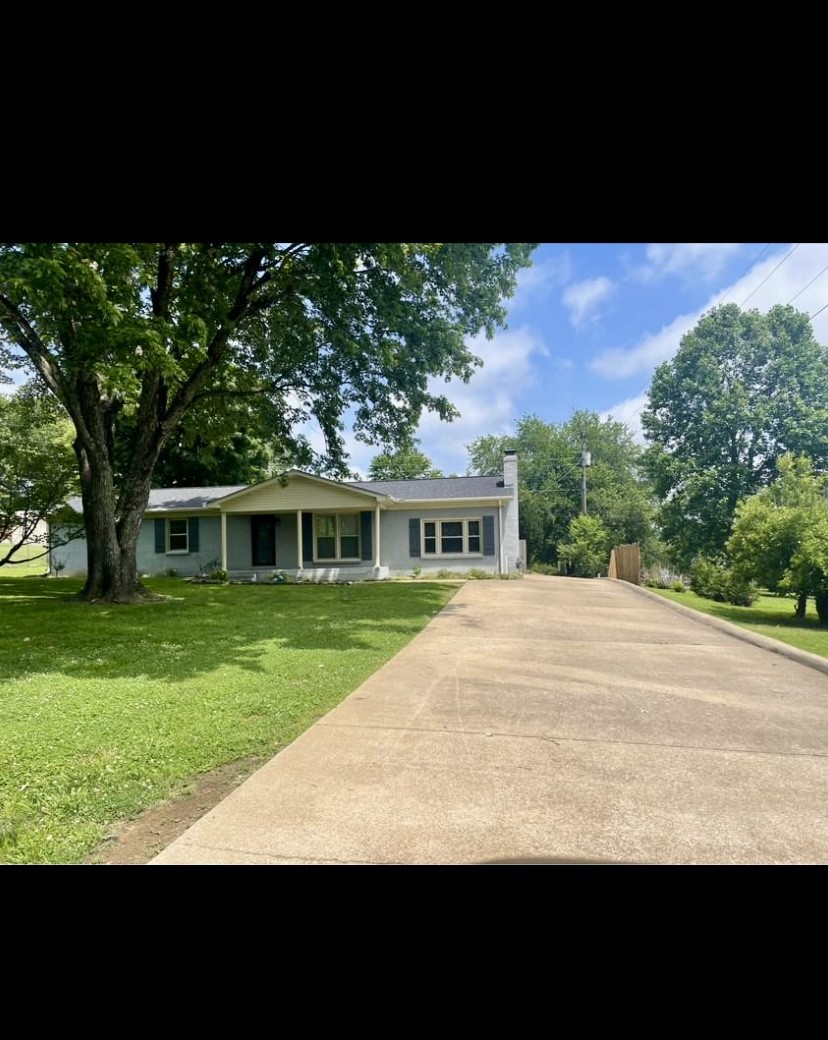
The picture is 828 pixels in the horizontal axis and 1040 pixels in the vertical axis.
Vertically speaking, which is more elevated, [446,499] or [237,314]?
[237,314]

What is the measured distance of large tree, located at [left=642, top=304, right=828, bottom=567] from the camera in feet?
42.3

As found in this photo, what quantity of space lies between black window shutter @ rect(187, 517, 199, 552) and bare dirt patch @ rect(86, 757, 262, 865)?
54.7ft

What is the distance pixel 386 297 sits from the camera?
32.3ft

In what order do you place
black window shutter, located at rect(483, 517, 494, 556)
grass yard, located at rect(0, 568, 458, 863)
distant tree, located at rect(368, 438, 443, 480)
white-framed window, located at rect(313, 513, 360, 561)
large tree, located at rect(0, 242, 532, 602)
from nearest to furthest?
grass yard, located at rect(0, 568, 458, 863) → large tree, located at rect(0, 242, 532, 602) → black window shutter, located at rect(483, 517, 494, 556) → white-framed window, located at rect(313, 513, 360, 561) → distant tree, located at rect(368, 438, 443, 480)

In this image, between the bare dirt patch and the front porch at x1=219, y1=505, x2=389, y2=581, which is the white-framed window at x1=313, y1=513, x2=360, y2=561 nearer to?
the front porch at x1=219, y1=505, x2=389, y2=581

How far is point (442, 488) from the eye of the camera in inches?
715

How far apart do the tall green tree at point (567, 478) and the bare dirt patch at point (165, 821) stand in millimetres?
24674

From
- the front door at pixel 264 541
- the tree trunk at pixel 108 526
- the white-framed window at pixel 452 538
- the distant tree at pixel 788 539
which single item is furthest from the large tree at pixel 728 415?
the tree trunk at pixel 108 526

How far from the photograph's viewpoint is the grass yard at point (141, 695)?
2.66 meters

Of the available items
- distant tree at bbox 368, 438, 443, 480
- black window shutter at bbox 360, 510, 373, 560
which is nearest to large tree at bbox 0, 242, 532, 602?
black window shutter at bbox 360, 510, 373, 560
